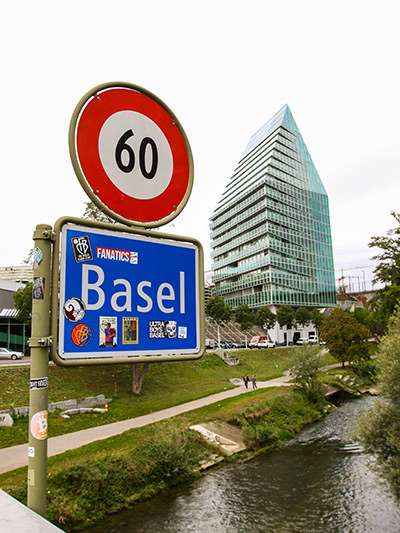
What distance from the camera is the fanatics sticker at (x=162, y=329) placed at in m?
2.30

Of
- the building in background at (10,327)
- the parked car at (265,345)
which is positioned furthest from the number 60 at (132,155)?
the parked car at (265,345)

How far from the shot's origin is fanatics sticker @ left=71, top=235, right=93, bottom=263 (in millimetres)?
2076

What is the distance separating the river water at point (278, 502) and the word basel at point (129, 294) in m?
13.2

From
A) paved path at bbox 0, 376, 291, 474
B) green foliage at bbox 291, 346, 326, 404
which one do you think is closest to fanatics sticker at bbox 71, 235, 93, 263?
paved path at bbox 0, 376, 291, 474

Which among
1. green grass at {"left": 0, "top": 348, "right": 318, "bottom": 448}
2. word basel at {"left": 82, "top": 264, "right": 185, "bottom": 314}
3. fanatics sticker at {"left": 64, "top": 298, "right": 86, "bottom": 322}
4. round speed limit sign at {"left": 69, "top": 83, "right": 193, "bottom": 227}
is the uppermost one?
round speed limit sign at {"left": 69, "top": 83, "right": 193, "bottom": 227}

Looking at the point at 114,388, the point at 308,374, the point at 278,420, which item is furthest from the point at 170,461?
the point at 308,374

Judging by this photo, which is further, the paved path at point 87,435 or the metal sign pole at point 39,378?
the paved path at point 87,435

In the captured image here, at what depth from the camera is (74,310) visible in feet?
6.61

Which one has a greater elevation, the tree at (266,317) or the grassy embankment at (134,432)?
the tree at (266,317)

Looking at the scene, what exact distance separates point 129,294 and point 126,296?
23 mm

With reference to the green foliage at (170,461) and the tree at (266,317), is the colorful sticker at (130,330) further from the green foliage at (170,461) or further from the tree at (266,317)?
the tree at (266,317)

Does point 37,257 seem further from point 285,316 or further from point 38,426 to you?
point 285,316

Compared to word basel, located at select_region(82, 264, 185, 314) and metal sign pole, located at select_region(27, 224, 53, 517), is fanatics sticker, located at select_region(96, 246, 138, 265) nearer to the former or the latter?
word basel, located at select_region(82, 264, 185, 314)

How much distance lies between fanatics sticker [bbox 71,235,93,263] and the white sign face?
0.49 m
